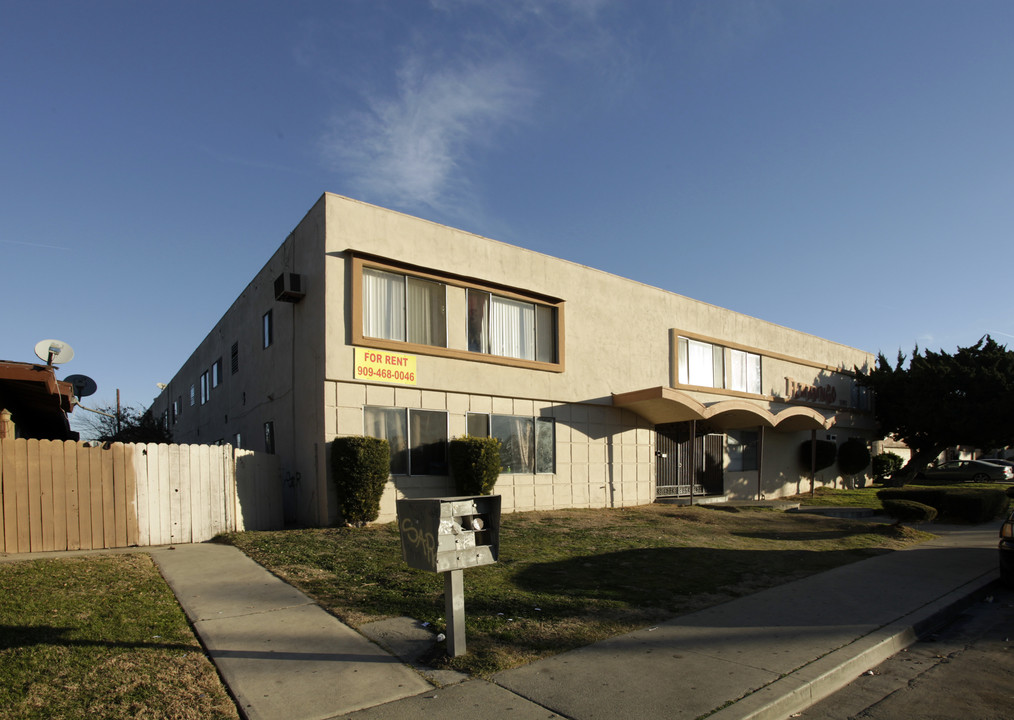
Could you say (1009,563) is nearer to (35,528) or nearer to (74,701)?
(74,701)

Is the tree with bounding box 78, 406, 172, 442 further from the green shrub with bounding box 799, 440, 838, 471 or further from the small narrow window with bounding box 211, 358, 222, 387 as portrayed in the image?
the green shrub with bounding box 799, 440, 838, 471

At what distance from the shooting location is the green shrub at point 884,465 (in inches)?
1281

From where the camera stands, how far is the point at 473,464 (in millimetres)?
13719

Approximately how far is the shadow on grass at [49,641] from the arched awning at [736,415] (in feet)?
48.4

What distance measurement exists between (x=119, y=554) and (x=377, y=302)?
20.9ft

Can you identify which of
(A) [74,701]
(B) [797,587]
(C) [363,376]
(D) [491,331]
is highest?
(D) [491,331]

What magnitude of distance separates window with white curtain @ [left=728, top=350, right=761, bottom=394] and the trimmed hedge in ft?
20.6

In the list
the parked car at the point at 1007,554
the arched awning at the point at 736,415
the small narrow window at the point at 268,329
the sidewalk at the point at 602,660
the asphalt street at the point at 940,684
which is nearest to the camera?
the sidewalk at the point at 602,660

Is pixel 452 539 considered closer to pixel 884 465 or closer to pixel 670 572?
pixel 670 572

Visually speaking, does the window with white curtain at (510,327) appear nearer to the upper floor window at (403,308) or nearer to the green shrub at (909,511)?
the upper floor window at (403,308)

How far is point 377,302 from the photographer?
45.0 ft

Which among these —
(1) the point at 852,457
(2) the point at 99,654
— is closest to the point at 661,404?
(2) the point at 99,654


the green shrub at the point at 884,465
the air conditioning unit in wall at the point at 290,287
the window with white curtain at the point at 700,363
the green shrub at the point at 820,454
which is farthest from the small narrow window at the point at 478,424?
the green shrub at the point at 884,465

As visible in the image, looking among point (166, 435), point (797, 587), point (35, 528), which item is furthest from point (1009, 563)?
point (166, 435)
